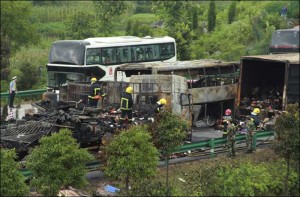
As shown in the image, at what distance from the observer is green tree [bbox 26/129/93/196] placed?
13930 mm

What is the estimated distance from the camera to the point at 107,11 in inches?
1768

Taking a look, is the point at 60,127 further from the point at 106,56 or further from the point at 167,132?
the point at 106,56

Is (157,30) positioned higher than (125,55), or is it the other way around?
(125,55)

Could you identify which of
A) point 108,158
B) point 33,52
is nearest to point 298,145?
point 108,158

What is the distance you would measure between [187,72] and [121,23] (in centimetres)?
2898

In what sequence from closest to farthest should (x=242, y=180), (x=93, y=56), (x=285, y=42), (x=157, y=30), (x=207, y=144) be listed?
(x=242, y=180) < (x=207, y=144) < (x=93, y=56) < (x=285, y=42) < (x=157, y=30)

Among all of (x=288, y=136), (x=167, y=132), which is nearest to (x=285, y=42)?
(x=288, y=136)

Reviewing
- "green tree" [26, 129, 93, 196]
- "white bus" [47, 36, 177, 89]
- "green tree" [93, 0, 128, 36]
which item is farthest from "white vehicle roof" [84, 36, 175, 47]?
"green tree" [26, 129, 93, 196]

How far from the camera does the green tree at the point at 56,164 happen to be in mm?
13930

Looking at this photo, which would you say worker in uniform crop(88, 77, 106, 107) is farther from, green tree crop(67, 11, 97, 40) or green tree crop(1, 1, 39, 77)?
green tree crop(67, 11, 97, 40)

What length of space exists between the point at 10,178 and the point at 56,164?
5.05 ft

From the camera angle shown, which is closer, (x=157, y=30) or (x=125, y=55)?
(x=125, y=55)

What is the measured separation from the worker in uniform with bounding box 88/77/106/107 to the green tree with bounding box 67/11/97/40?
19.2 m

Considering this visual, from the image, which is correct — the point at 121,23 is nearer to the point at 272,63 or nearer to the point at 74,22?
the point at 74,22
